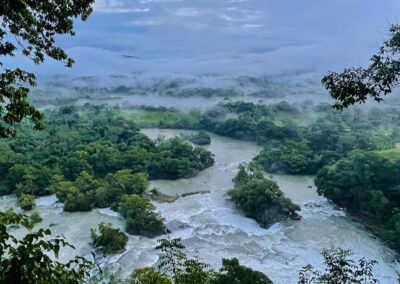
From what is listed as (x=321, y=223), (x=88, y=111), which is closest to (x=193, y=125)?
(x=88, y=111)

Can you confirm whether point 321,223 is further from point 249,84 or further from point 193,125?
point 249,84

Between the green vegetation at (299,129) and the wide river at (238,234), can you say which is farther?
the green vegetation at (299,129)

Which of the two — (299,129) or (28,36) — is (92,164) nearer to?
(299,129)

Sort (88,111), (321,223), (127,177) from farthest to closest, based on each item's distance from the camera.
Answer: (88,111), (127,177), (321,223)

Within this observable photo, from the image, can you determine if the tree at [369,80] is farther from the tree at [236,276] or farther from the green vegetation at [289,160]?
the green vegetation at [289,160]

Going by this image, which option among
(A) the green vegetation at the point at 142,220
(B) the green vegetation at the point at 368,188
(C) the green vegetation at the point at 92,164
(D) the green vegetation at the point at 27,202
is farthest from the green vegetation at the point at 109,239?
(B) the green vegetation at the point at 368,188

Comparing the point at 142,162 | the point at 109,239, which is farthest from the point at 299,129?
the point at 109,239

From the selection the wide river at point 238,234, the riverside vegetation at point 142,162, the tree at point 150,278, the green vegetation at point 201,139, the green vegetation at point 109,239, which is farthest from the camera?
the green vegetation at point 201,139
